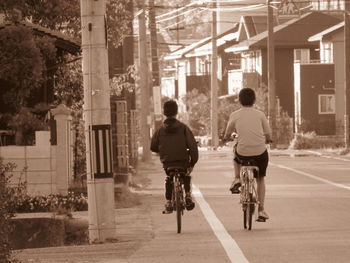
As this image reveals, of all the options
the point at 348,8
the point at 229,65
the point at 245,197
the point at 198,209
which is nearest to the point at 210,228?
the point at 245,197

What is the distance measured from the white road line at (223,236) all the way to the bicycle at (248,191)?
1.30 ft

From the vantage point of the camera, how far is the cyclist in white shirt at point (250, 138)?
15234mm

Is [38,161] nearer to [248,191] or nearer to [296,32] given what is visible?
[248,191]

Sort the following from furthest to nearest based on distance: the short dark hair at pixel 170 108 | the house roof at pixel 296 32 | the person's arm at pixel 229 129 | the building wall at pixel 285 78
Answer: the building wall at pixel 285 78 → the house roof at pixel 296 32 → the person's arm at pixel 229 129 → the short dark hair at pixel 170 108

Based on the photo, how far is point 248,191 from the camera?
49.1 feet

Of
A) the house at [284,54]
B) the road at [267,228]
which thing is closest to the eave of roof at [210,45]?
the house at [284,54]

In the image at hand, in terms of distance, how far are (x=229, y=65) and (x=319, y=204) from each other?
229 ft

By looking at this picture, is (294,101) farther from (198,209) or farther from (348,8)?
(198,209)

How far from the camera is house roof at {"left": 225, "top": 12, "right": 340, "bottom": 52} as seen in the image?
7494cm

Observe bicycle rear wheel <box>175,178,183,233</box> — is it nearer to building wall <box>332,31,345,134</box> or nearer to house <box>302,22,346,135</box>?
house <box>302,22,346,135</box>

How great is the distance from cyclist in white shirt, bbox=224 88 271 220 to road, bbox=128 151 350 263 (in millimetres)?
646

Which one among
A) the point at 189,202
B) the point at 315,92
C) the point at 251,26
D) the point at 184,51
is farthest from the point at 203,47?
the point at 189,202

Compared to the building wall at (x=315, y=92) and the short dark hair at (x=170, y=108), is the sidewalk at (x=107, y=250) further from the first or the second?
the building wall at (x=315, y=92)

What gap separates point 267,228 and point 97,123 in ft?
9.44
